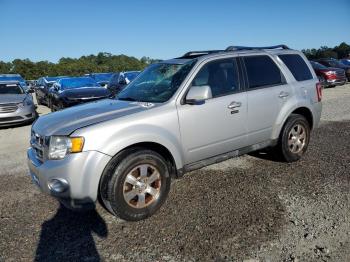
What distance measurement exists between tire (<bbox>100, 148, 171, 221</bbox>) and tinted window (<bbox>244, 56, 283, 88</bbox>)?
6.35ft

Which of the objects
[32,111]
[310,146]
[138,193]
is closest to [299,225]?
[138,193]

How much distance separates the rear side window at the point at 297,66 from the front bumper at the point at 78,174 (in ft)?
11.4

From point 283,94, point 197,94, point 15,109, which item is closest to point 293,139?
point 283,94

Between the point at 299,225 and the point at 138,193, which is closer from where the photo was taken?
the point at 299,225

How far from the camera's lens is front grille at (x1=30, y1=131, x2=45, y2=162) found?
3.84 m

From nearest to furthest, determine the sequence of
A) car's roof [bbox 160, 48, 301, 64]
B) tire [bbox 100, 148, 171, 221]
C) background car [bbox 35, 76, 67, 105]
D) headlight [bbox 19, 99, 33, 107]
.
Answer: tire [bbox 100, 148, 171, 221], car's roof [bbox 160, 48, 301, 64], headlight [bbox 19, 99, 33, 107], background car [bbox 35, 76, 67, 105]

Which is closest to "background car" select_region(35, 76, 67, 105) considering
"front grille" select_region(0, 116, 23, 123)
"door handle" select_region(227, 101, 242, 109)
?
"front grille" select_region(0, 116, 23, 123)

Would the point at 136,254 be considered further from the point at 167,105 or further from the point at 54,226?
the point at 167,105

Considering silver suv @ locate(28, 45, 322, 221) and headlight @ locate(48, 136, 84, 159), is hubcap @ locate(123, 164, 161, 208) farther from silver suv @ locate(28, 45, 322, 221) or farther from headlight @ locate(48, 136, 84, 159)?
headlight @ locate(48, 136, 84, 159)

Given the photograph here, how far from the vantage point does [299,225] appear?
11.8ft

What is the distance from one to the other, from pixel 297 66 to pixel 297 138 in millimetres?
1202

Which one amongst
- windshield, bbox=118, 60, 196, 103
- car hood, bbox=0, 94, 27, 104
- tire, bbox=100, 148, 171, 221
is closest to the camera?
tire, bbox=100, 148, 171, 221

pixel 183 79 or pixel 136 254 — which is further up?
pixel 183 79

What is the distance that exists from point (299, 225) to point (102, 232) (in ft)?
6.87
